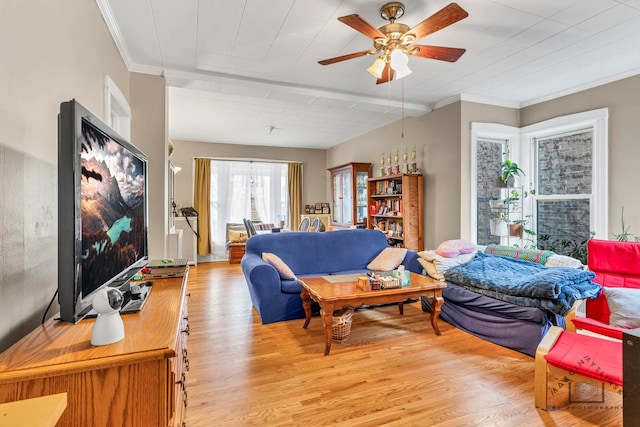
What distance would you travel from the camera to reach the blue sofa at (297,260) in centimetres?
318

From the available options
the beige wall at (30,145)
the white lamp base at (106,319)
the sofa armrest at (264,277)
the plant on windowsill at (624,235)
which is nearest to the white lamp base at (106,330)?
the white lamp base at (106,319)

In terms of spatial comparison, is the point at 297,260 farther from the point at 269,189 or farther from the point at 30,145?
the point at 269,189

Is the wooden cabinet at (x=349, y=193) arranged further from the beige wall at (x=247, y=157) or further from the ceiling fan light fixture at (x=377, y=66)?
the ceiling fan light fixture at (x=377, y=66)

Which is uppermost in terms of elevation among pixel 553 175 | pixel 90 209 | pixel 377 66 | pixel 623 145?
pixel 377 66

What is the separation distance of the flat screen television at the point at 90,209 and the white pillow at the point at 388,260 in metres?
2.75

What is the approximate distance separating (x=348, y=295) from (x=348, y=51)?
2119mm

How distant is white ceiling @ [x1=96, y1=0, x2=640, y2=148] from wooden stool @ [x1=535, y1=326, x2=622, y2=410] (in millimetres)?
2209

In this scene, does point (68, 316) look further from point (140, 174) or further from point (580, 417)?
point (580, 417)

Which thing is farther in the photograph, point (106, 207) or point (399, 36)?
point (399, 36)

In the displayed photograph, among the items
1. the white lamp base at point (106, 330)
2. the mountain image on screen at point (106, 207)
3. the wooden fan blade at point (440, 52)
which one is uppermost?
the wooden fan blade at point (440, 52)

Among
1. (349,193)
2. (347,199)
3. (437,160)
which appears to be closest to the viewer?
(437,160)

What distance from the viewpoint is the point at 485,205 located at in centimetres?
440

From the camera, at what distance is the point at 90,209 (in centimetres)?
117

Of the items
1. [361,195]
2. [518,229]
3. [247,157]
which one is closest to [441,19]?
[518,229]
